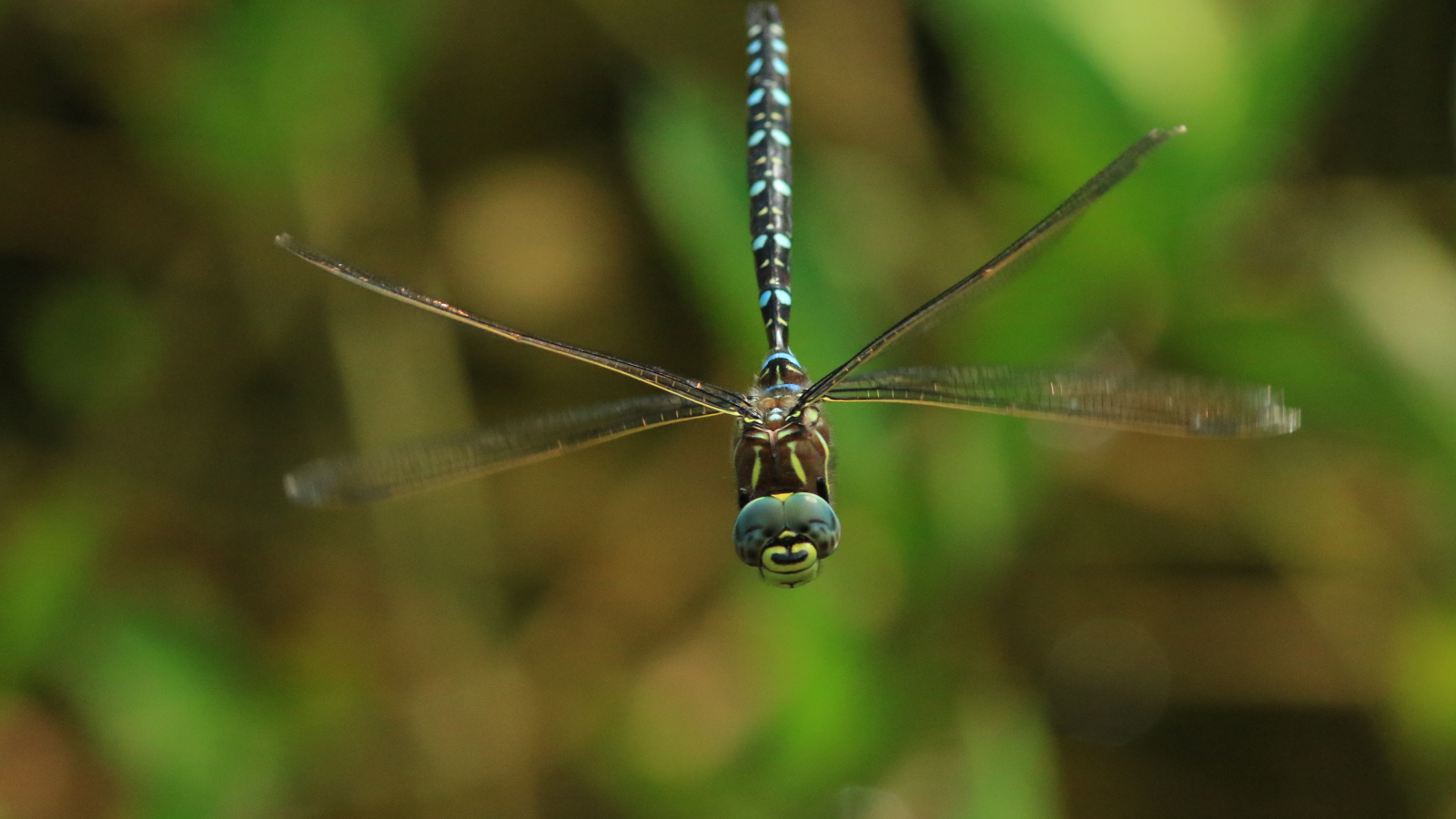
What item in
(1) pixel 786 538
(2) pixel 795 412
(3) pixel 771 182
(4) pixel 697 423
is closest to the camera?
A: (1) pixel 786 538

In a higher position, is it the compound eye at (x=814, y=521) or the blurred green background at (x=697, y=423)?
the blurred green background at (x=697, y=423)

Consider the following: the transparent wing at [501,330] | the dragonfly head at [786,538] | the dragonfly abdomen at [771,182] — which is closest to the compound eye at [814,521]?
the dragonfly head at [786,538]

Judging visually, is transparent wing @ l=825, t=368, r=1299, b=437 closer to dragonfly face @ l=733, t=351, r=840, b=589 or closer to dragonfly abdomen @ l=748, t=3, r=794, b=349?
dragonfly face @ l=733, t=351, r=840, b=589

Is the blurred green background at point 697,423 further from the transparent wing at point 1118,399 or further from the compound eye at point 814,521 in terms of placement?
the transparent wing at point 1118,399

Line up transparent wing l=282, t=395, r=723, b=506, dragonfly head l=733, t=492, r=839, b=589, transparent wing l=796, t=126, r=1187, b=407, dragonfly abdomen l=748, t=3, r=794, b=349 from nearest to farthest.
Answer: transparent wing l=796, t=126, r=1187, b=407 < dragonfly head l=733, t=492, r=839, b=589 < transparent wing l=282, t=395, r=723, b=506 < dragonfly abdomen l=748, t=3, r=794, b=349

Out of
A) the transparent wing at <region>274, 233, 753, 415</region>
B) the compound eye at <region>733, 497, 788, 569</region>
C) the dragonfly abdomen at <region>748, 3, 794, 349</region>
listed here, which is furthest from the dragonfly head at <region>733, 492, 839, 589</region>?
the dragonfly abdomen at <region>748, 3, 794, 349</region>

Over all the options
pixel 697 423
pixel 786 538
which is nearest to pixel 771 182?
pixel 786 538

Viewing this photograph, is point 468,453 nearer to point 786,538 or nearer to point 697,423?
point 786,538
